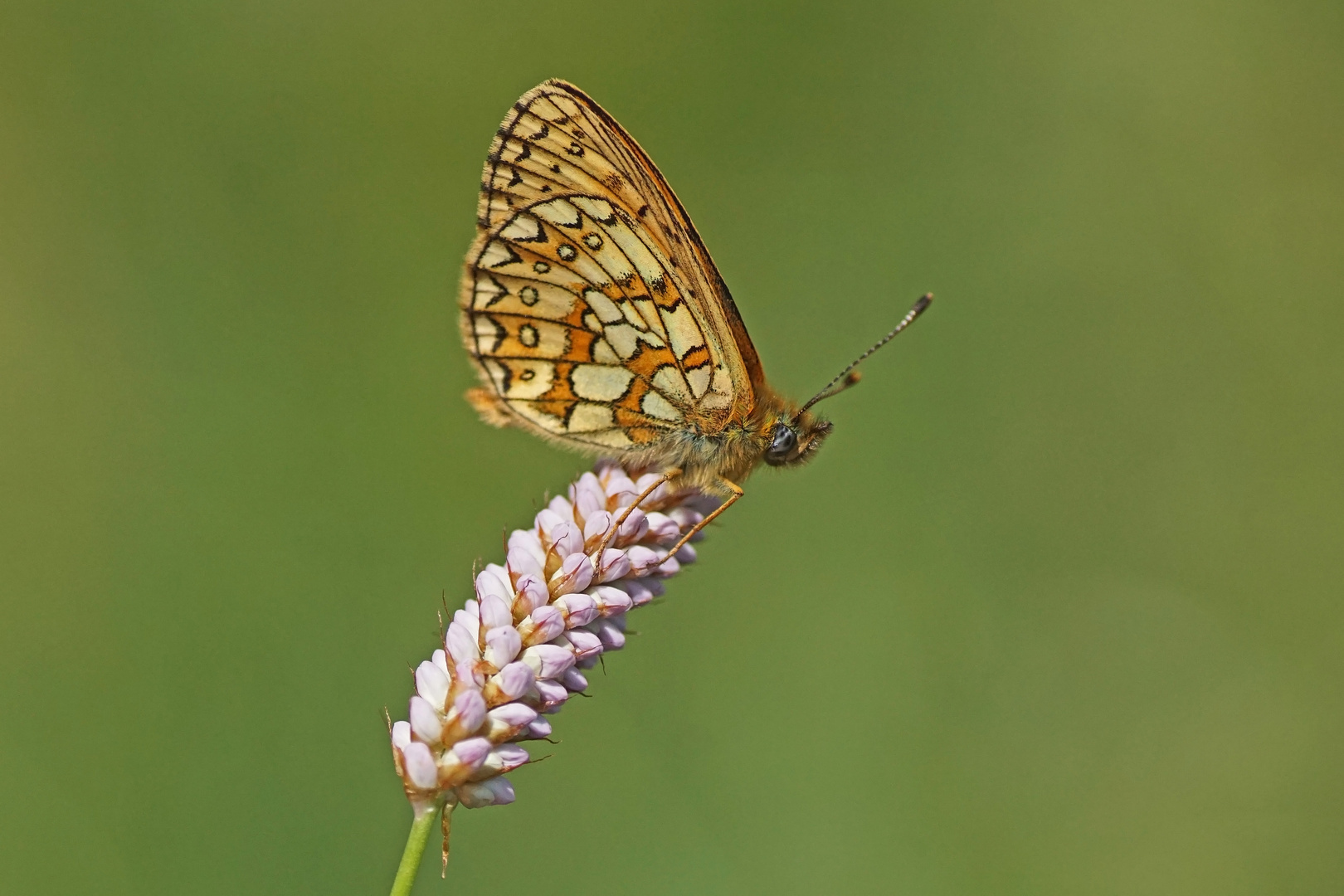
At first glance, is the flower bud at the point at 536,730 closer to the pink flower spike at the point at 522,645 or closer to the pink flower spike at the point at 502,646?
the pink flower spike at the point at 522,645

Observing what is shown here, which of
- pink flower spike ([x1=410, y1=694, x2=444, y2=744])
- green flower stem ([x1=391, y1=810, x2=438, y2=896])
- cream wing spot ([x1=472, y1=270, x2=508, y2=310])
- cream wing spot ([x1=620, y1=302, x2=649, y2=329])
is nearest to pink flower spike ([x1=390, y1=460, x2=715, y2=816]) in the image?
pink flower spike ([x1=410, y1=694, x2=444, y2=744])

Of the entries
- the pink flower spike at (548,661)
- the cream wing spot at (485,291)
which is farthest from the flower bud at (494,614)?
the cream wing spot at (485,291)

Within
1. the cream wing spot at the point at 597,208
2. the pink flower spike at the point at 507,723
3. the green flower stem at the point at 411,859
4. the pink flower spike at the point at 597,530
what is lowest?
the green flower stem at the point at 411,859

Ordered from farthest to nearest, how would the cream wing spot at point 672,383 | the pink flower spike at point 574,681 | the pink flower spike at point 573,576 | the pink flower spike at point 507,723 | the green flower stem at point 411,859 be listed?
the cream wing spot at point 672,383
the pink flower spike at point 573,576
the pink flower spike at point 574,681
the pink flower spike at point 507,723
the green flower stem at point 411,859

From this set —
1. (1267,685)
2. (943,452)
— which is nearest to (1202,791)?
(1267,685)

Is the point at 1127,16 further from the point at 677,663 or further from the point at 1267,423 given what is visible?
the point at 677,663
